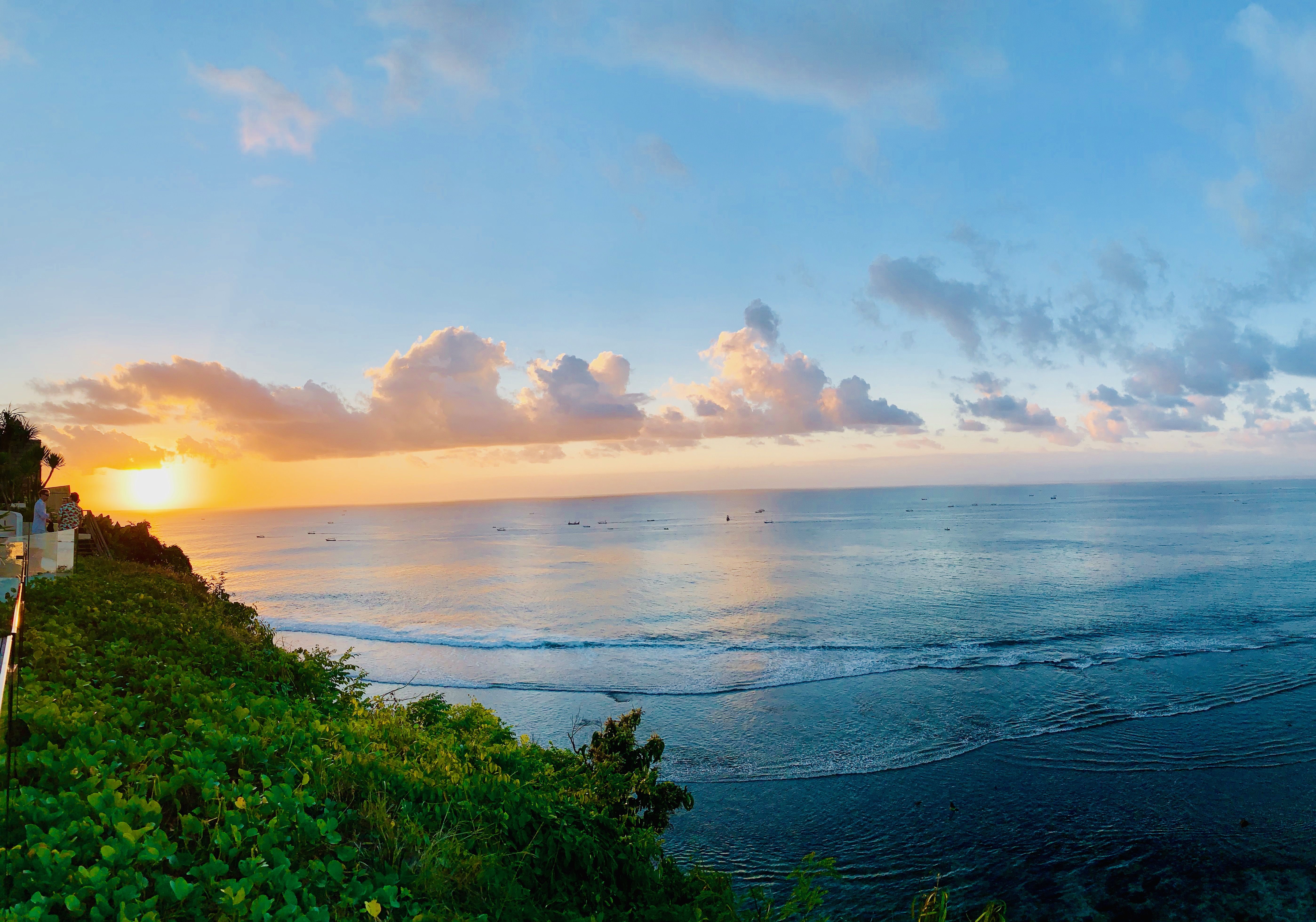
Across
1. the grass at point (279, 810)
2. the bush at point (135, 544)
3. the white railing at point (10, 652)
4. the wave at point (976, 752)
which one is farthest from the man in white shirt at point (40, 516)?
the wave at point (976, 752)

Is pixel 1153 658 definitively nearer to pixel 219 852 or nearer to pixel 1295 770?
pixel 1295 770

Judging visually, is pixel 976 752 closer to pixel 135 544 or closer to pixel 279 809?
pixel 279 809

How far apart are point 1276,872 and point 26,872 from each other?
20.2 meters

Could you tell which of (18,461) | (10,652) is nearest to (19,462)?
(18,461)

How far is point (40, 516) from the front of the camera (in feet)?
61.7

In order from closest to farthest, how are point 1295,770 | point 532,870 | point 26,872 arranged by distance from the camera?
point 26,872 < point 532,870 < point 1295,770

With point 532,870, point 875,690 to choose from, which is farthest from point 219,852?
point 875,690

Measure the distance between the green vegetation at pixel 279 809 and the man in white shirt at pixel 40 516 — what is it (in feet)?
30.2

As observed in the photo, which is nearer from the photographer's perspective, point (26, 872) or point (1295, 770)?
point (26, 872)

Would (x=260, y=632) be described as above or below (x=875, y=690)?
above

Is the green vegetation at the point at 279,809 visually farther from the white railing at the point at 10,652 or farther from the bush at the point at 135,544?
the bush at the point at 135,544

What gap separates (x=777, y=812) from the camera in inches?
716

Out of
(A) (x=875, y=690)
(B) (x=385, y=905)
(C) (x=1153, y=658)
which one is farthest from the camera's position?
(C) (x=1153, y=658)

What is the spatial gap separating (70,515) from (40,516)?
1154 mm
